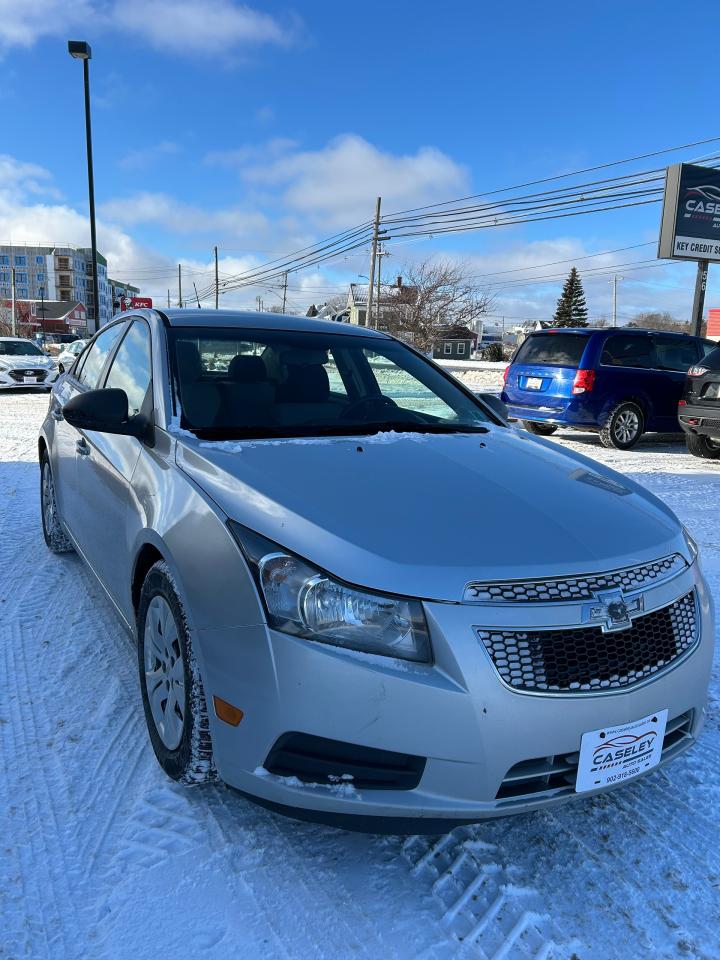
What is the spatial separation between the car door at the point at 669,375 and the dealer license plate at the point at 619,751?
9.49 m

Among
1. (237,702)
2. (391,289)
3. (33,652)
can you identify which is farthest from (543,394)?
(391,289)

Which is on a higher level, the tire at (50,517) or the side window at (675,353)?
the side window at (675,353)

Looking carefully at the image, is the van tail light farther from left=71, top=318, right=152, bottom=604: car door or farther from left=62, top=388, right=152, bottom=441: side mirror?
left=62, top=388, right=152, bottom=441: side mirror

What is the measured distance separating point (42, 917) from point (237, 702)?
29.5 inches

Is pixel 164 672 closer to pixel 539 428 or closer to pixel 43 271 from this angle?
pixel 539 428

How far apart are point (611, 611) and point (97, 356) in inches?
132

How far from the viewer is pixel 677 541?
224cm

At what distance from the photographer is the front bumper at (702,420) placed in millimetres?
8586

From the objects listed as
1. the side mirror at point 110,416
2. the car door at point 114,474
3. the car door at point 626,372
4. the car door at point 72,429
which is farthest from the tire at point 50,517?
the car door at point 626,372

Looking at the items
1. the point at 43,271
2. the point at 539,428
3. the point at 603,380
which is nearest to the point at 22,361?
the point at 539,428

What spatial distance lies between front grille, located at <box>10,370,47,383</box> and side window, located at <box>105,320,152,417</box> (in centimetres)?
1505

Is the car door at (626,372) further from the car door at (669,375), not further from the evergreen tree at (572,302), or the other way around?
the evergreen tree at (572,302)

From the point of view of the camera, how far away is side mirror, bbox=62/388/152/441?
107 inches

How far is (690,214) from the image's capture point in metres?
17.0
